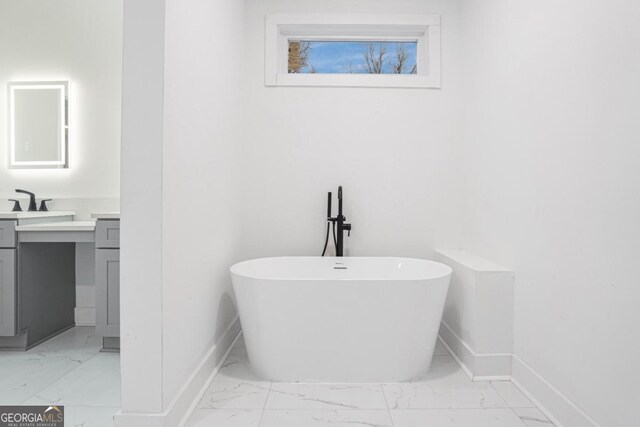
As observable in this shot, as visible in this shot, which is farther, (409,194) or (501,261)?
(409,194)

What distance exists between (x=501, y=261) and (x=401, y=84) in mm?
1470

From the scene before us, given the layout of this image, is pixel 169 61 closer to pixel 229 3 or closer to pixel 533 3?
pixel 229 3

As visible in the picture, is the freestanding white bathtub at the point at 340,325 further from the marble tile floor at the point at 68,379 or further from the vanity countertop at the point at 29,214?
the vanity countertop at the point at 29,214

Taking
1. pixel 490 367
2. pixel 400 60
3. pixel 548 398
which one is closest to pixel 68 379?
pixel 490 367

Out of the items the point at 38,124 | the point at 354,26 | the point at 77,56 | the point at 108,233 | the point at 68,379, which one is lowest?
the point at 68,379

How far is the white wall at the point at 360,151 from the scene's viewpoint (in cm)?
286

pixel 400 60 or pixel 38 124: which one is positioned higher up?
pixel 400 60

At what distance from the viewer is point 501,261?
7.18 feet

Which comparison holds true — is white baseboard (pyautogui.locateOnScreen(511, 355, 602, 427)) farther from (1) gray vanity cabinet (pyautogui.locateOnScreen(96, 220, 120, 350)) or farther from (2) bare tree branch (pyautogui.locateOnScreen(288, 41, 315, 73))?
(2) bare tree branch (pyautogui.locateOnScreen(288, 41, 315, 73))

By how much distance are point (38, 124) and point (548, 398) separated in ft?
12.3

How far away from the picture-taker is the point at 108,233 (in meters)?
2.35

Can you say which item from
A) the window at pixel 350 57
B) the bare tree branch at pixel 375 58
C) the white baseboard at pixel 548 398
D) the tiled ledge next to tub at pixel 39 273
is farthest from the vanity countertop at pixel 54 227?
the white baseboard at pixel 548 398

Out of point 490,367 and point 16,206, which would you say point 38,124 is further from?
point 490,367

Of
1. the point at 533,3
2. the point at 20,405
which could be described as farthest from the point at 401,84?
the point at 20,405
